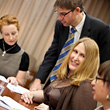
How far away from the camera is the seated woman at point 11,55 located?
2.57 m

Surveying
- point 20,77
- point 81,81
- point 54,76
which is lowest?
point 20,77

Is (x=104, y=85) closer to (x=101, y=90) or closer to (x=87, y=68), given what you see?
(x=101, y=90)

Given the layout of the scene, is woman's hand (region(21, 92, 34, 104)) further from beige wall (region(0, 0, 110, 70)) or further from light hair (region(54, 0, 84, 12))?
beige wall (region(0, 0, 110, 70))

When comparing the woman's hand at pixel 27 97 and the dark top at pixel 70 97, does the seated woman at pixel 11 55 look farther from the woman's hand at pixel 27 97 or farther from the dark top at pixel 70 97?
the dark top at pixel 70 97

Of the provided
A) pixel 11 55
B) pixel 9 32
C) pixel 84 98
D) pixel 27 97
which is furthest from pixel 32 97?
pixel 9 32

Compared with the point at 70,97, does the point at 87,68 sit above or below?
above

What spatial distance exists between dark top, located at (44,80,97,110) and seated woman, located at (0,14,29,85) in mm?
822

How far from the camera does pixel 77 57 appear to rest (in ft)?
6.13

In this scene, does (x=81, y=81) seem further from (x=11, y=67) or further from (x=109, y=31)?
(x=11, y=67)

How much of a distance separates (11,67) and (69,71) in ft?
3.20

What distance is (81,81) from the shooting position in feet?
5.81

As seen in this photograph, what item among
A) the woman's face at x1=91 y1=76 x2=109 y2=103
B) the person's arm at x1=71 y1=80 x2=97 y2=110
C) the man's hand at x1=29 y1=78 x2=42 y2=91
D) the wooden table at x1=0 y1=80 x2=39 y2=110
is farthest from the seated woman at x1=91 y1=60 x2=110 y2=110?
the man's hand at x1=29 y1=78 x2=42 y2=91

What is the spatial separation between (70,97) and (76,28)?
2.89ft

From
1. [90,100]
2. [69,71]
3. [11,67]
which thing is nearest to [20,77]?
[11,67]
